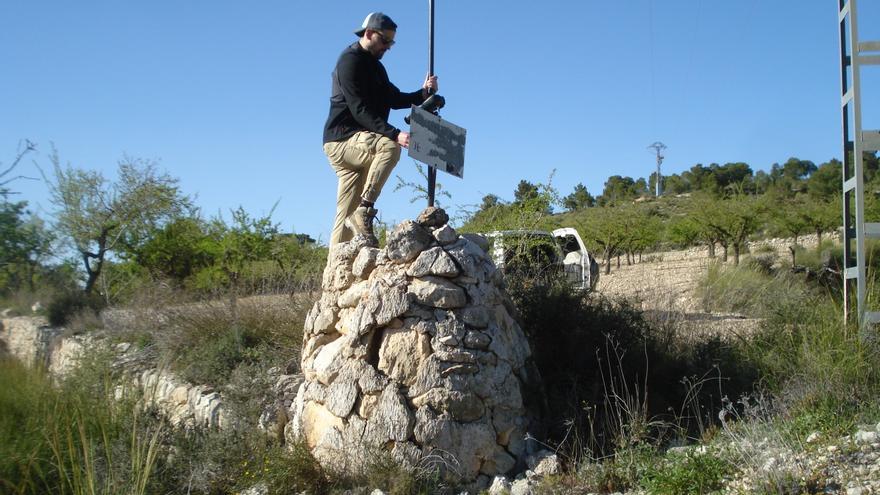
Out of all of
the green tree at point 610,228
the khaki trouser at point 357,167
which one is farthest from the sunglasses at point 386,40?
the green tree at point 610,228

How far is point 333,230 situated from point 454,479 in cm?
236

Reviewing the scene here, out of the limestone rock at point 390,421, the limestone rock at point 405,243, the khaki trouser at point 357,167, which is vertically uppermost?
the khaki trouser at point 357,167

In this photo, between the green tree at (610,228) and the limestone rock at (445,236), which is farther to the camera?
the green tree at (610,228)

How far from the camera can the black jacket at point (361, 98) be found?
18.0 ft

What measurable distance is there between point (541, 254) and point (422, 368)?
18.1 feet

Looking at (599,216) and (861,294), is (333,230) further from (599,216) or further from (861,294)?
(599,216)

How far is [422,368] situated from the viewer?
15.6 feet

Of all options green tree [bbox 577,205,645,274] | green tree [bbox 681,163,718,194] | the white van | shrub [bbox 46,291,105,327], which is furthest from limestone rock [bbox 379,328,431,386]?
green tree [bbox 681,163,718,194]

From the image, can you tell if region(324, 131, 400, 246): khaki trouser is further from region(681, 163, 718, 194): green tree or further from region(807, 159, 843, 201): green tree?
region(681, 163, 718, 194): green tree

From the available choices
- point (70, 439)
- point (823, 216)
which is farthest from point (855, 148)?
point (823, 216)

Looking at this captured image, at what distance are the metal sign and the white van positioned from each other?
142 cm

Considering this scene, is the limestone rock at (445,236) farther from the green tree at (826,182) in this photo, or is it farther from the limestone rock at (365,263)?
the green tree at (826,182)

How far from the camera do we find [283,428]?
5562mm

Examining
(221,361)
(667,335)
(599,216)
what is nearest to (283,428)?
(221,361)
